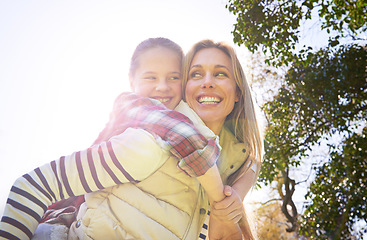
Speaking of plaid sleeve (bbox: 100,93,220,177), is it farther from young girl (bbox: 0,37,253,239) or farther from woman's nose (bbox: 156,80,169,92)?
woman's nose (bbox: 156,80,169,92)

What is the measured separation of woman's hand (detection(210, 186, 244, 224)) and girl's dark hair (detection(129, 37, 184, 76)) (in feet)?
3.90

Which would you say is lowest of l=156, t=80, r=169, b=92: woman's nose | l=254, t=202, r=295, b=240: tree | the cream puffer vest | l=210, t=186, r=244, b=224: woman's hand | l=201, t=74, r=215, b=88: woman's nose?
the cream puffer vest

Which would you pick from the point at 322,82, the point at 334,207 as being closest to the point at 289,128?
the point at 322,82

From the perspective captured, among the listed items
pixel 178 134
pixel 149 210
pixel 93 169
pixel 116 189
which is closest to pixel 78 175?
pixel 93 169

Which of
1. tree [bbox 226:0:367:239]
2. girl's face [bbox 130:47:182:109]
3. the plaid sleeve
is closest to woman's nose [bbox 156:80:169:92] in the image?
girl's face [bbox 130:47:182:109]

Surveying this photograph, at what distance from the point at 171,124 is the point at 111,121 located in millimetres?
533

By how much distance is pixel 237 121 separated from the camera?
289cm

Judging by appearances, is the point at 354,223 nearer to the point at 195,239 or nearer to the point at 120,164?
the point at 195,239

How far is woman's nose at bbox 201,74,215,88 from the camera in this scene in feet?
8.88

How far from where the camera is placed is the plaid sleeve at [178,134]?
1852 millimetres

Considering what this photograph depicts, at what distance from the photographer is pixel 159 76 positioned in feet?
8.63

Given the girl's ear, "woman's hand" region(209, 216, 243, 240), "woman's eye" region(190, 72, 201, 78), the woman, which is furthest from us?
the girl's ear

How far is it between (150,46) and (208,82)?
1.71 feet

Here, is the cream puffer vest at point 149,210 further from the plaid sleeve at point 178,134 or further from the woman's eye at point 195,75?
the woman's eye at point 195,75
